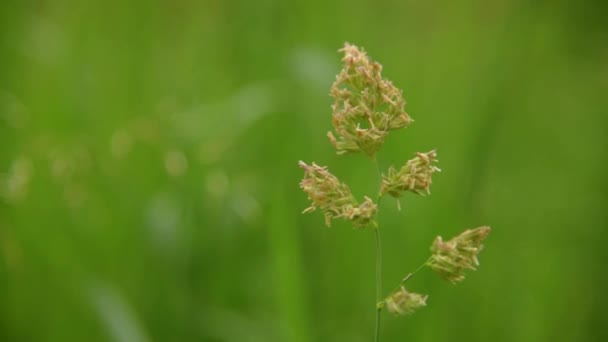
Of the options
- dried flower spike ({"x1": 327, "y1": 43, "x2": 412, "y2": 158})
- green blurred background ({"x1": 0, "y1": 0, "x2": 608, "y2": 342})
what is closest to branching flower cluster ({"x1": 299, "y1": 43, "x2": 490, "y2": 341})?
dried flower spike ({"x1": 327, "y1": 43, "x2": 412, "y2": 158})

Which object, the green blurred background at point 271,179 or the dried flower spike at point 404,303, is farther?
the green blurred background at point 271,179

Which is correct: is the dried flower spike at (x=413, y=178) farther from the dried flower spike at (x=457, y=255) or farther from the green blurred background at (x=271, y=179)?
the green blurred background at (x=271, y=179)

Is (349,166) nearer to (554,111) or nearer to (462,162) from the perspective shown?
(462,162)

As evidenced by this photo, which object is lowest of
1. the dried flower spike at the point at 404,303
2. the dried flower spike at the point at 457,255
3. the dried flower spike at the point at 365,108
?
the dried flower spike at the point at 404,303

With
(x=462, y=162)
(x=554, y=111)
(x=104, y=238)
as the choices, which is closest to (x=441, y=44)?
(x=554, y=111)

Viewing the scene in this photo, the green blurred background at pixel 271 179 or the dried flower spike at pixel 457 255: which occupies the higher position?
the green blurred background at pixel 271 179

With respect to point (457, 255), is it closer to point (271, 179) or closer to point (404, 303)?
point (404, 303)

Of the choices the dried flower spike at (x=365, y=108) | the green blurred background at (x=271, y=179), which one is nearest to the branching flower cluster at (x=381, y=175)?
the dried flower spike at (x=365, y=108)

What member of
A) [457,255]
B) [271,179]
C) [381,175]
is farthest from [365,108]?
[271,179]

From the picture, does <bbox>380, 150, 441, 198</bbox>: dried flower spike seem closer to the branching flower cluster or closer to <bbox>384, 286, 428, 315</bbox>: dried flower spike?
the branching flower cluster
